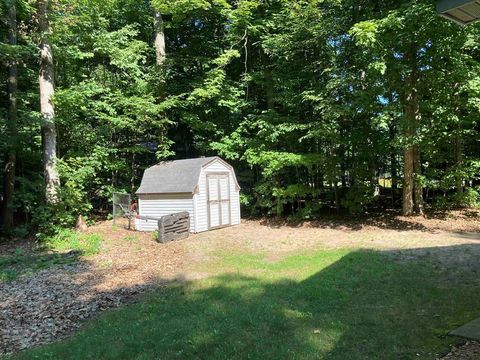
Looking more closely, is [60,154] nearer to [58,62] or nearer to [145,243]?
[58,62]

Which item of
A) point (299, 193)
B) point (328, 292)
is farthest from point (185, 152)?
point (328, 292)

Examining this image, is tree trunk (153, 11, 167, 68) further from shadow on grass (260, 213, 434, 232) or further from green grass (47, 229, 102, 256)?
shadow on grass (260, 213, 434, 232)

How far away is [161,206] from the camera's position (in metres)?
13.8

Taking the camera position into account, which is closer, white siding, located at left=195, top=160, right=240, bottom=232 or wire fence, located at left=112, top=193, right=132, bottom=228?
white siding, located at left=195, top=160, right=240, bottom=232

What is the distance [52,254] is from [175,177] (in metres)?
4.79

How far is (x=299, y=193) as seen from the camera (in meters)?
14.3

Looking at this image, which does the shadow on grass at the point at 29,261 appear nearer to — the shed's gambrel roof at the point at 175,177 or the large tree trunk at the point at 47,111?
the large tree trunk at the point at 47,111

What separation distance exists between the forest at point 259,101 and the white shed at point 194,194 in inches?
57.0

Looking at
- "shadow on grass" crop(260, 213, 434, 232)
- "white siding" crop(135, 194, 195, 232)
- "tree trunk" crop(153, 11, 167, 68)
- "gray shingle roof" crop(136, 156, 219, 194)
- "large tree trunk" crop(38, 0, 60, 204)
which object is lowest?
"shadow on grass" crop(260, 213, 434, 232)

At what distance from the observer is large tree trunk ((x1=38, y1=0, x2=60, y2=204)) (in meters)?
13.0

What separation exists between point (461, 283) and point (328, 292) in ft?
7.38

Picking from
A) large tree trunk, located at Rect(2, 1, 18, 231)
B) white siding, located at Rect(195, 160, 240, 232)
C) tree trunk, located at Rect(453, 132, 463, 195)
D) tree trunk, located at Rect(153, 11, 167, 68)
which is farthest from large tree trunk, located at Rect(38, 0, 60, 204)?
tree trunk, located at Rect(453, 132, 463, 195)

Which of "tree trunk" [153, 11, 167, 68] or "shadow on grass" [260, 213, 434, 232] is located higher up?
"tree trunk" [153, 11, 167, 68]

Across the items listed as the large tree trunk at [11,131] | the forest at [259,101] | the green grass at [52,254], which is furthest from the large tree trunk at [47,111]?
the green grass at [52,254]
